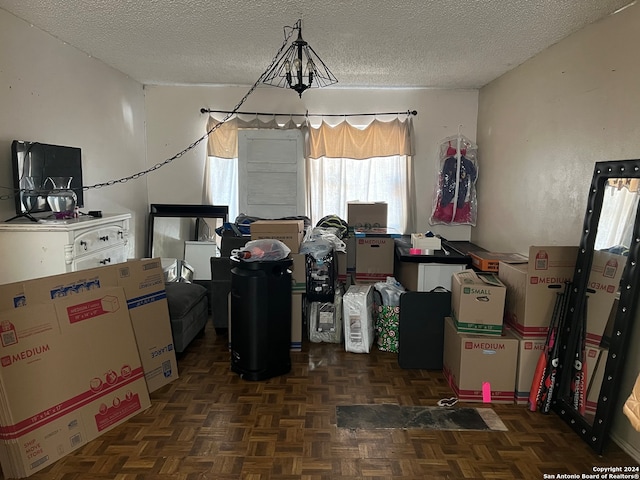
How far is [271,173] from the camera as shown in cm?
494

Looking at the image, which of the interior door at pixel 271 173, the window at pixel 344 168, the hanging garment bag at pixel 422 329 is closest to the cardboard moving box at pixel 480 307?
the hanging garment bag at pixel 422 329

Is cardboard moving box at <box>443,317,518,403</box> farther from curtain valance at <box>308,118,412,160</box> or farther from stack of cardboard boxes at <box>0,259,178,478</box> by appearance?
curtain valance at <box>308,118,412,160</box>

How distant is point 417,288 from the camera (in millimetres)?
3740

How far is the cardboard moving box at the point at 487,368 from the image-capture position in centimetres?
277

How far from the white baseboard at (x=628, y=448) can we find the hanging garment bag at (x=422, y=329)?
1143 mm

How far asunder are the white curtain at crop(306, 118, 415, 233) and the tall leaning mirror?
2527 mm

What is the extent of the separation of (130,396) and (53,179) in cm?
170

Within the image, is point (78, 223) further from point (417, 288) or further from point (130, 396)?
point (417, 288)

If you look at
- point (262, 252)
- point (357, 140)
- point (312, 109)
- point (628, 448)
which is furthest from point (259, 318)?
point (312, 109)

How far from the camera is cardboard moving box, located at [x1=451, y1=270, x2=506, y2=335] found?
2.81 meters

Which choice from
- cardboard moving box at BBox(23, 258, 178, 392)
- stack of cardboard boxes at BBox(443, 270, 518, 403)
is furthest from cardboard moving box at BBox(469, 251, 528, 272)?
cardboard moving box at BBox(23, 258, 178, 392)

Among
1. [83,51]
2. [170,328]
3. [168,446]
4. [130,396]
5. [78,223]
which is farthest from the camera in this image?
[83,51]

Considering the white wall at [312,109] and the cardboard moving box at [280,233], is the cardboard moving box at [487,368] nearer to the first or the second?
the cardboard moving box at [280,233]

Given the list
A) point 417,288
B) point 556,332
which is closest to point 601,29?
point 556,332
